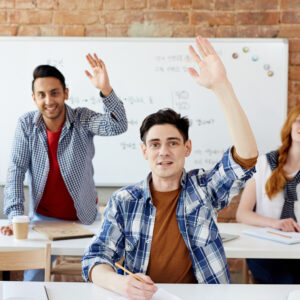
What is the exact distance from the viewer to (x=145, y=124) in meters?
1.65

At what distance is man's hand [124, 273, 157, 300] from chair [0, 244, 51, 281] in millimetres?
604

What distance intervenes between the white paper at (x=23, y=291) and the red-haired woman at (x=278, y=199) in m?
1.35

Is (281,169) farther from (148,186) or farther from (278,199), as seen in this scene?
(148,186)

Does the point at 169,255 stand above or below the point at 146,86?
below

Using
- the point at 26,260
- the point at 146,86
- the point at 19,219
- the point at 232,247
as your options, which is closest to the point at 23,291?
the point at 26,260

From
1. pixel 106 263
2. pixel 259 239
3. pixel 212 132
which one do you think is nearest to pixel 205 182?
pixel 106 263

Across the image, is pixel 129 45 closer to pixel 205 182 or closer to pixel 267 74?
pixel 267 74

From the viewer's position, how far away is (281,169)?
255 cm

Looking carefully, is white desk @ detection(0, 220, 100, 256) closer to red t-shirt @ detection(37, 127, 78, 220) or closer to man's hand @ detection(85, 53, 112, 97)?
red t-shirt @ detection(37, 127, 78, 220)

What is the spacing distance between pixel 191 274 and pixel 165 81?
6.83 feet

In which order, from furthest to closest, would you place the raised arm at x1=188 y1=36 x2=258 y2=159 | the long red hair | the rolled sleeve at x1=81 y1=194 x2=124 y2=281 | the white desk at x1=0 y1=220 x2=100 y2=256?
1. the long red hair
2. the white desk at x1=0 y1=220 x2=100 y2=256
3. the rolled sleeve at x1=81 y1=194 x2=124 y2=281
4. the raised arm at x1=188 y1=36 x2=258 y2=159

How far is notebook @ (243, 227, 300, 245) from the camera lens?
211 centimetres

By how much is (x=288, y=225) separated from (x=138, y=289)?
127 cm

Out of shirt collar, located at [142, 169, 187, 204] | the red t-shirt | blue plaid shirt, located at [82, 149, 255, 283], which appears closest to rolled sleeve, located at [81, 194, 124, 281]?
blue plaid shirt, located at [82, 149, 255, 283]
